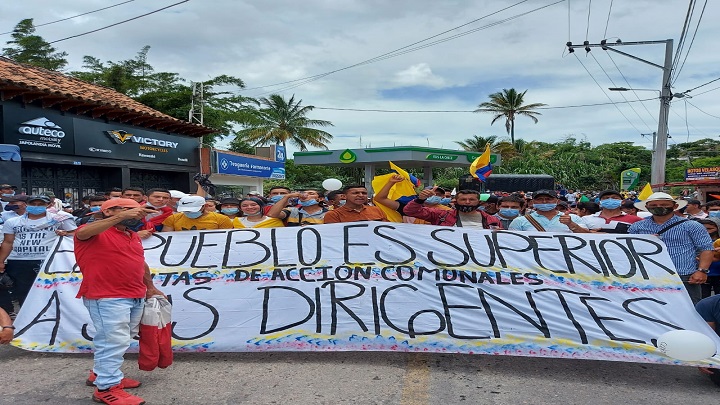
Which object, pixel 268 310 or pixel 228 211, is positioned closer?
pixel 268 310

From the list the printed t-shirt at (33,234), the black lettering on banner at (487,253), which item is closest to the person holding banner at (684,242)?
the black lettering on banner at (487,253)

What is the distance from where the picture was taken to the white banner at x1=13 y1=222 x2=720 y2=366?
4211 millimetres

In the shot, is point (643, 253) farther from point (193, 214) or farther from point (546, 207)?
point (193, 214)

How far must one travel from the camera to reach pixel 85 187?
14070 millimetres

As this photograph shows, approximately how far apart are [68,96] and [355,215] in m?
10.6

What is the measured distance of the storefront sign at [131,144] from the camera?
44.7 feet

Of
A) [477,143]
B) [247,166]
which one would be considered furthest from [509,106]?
[247,166]

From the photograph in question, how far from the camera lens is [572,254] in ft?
15.4

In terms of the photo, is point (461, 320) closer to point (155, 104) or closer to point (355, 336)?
point (355, 336)

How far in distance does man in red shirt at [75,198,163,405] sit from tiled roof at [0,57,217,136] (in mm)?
9851

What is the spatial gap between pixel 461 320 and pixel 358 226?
52.6 inches

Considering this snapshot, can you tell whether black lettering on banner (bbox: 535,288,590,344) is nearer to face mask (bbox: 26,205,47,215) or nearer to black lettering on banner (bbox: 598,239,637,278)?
black lettering on banner (bbox: 598,239,637,278)

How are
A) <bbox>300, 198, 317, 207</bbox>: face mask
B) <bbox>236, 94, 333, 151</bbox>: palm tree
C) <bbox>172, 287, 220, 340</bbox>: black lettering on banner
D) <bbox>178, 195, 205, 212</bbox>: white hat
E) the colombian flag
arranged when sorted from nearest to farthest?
<bbox>172, 287, 220, 340</bbox>: black lettering on banner → <bbox>178, 195, 205, 212</bbox>: white hat → <bbox>300, 198, 317, 207</bbox>: face mask → the colombian flag → <bbox>236, 94, 333, 151</bbox>: palm tree

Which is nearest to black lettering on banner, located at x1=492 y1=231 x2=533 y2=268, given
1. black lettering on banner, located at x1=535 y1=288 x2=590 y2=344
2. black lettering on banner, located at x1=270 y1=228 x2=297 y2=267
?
black lettering on banner, located at x1=535 y1=288 x2=590 y2=344
